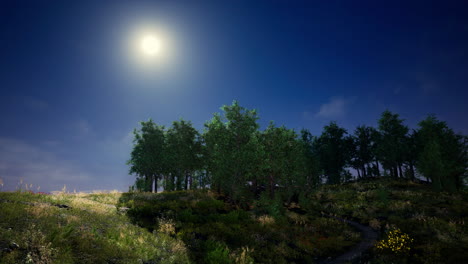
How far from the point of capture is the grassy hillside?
24.7ft

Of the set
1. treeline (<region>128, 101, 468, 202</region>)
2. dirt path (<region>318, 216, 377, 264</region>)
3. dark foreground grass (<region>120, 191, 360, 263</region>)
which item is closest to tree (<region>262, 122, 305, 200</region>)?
treeline (<region>128, 101, 468, 202</region>)

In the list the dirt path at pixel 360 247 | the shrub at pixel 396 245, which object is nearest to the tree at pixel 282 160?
the dirt path at pixel 360 247

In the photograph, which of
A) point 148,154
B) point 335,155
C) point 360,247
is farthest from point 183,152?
point 335,155

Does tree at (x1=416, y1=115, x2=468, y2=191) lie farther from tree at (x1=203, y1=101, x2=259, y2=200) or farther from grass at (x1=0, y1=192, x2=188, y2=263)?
grass at (x1=0, y1=192, x2=188, y2=263)

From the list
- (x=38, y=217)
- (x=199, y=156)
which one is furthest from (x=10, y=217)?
(x=199, y=156)

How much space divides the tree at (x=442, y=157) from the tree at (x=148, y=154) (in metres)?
43.7

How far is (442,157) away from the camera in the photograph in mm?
37312

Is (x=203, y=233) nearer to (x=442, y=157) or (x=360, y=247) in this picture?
(x=360, y=247)

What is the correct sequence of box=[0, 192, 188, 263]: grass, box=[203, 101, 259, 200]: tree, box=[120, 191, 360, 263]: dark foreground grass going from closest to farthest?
1. box=[0, 192, 188, 263]: grass
2. box=[120, 191, 360, 263]: dark foreground grass
3. box=[203, 101, 259, 200]: tree

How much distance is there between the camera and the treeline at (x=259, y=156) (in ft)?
95.1

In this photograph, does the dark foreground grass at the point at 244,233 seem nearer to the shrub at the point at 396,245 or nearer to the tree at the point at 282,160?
the shrub at the point at 396,245

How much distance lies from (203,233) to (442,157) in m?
43.0

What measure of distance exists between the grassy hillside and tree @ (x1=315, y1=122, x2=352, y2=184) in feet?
99.4

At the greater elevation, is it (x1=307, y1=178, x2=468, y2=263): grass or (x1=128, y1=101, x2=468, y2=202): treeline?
(x1=128, y1=101, x2=468, y2=202): treeline
